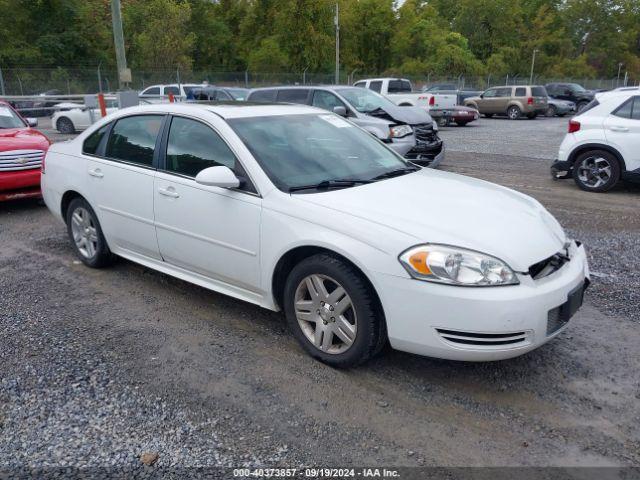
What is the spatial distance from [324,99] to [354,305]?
9146mm

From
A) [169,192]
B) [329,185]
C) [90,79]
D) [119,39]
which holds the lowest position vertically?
[169,192]

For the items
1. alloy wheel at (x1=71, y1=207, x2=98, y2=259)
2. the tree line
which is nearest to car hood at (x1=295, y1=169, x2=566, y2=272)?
alloy wheel at (x1=71, y1=207, x2=98, y2=259)

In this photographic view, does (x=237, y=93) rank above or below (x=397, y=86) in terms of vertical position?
below

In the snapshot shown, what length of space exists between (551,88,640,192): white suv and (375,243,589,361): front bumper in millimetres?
6475

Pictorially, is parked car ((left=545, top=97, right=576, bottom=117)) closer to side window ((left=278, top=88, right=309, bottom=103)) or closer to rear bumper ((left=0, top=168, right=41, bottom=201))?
side window ((left=278, top=88, right=309, bottom=103))

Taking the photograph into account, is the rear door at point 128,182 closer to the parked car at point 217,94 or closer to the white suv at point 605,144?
the white suv at point 605,144

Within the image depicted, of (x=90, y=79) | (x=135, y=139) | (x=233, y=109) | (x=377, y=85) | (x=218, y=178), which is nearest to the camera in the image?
(x=218, y=178)

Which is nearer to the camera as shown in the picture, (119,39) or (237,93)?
(119,39)

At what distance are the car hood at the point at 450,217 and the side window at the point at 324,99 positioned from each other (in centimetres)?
794

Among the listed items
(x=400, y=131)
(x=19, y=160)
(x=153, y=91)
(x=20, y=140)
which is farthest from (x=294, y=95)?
(x=153, y=91)

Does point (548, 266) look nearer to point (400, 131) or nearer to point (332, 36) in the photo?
point (400, 131)

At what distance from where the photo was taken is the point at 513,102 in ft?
91.6

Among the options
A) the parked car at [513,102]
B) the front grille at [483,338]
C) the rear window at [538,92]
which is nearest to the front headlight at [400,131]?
the front grille at [483,338]

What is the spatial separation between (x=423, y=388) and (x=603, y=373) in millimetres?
1167
